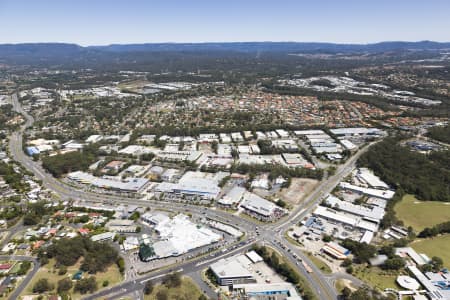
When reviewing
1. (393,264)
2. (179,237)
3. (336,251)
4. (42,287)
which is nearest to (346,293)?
(336,251)

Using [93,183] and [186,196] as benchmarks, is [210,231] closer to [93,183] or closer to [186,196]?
[186,196]

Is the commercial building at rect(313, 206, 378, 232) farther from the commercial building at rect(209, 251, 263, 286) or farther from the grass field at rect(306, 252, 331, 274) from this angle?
the commercial building at rect(209, 251, 263, 286)

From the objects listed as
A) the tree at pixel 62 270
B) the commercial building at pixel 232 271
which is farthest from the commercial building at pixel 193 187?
the tree at pixel 62 270

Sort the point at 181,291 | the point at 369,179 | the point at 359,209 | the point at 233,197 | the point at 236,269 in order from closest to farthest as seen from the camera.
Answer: the point at 181,291 → the point at 236,269 → the point at 359,209 → the point at 233,197 → the point at 369,179

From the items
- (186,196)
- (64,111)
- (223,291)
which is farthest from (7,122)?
(223,291)

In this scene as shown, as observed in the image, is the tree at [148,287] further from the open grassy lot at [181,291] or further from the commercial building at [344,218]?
the commercial building at [344,218]

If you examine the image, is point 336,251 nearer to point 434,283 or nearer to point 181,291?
point 434,283

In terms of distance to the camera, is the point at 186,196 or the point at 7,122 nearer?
the point at 186,196
